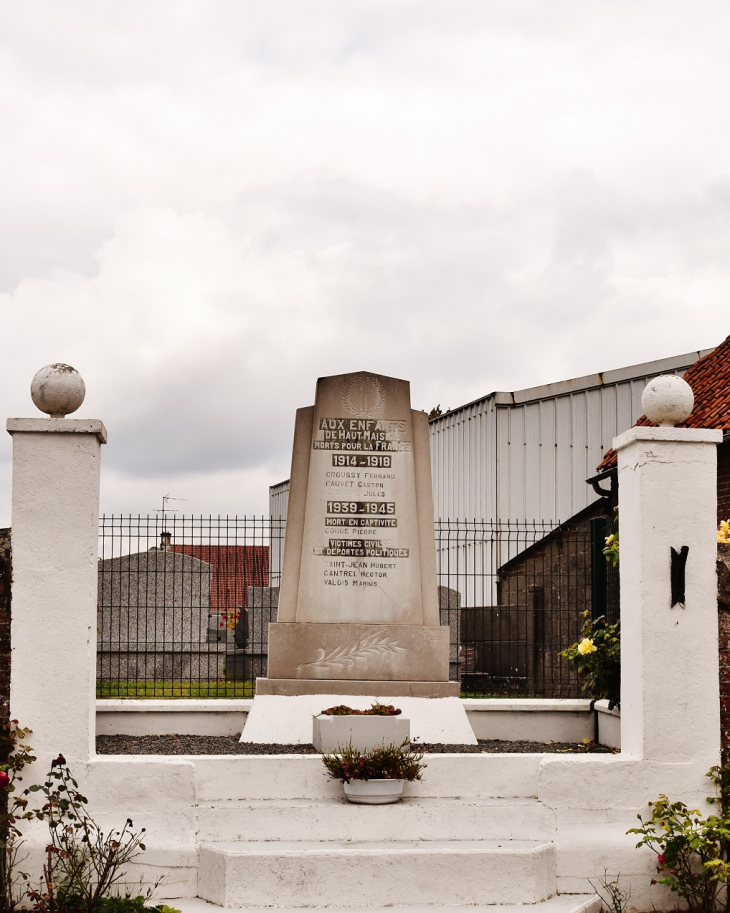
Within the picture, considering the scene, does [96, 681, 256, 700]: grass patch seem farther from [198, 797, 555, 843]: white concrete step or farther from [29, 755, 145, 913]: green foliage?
[29, 755, 145, 913]: green foliage

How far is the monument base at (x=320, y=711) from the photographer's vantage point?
308 inches

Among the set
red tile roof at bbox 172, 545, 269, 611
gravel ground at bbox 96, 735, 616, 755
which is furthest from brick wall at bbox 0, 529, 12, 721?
red tile roof at bbox 172, 545, 269, 611

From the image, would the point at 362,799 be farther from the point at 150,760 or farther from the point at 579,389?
the point at 579,389

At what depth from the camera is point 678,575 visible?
269 inches

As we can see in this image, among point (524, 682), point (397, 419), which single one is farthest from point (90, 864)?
point (524, 682)

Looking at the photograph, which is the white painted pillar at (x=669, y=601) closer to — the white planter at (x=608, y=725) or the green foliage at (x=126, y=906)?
the white planter at (x=608, y=725)

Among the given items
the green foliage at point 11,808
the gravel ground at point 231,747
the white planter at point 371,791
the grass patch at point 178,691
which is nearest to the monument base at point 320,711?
the gravel ground at point 231,747

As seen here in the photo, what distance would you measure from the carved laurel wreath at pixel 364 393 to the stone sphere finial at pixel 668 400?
9.09 ft

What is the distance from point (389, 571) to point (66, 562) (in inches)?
129

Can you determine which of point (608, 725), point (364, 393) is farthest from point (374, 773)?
point (364, 393)

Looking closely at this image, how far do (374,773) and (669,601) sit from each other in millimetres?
2218

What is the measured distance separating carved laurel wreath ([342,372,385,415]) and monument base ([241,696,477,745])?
7.77 feet

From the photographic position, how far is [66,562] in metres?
6.39

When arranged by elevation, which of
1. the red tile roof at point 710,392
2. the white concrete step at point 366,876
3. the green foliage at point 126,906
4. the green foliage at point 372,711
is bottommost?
the green foliage at point 126,906
